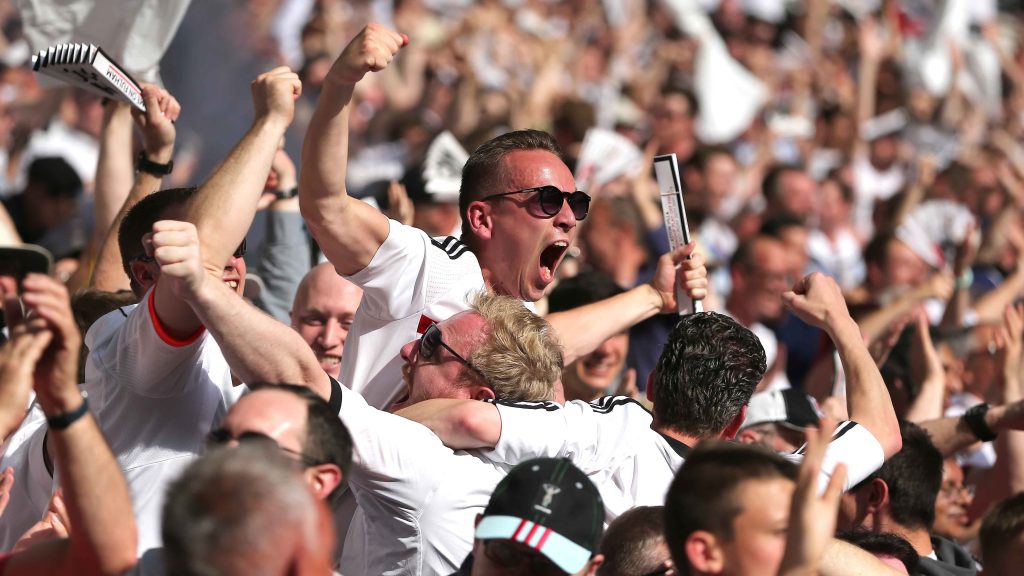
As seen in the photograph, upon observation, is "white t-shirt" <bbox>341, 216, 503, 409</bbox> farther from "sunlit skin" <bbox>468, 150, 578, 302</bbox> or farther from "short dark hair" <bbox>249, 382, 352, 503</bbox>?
"short dark hair" <bbox>249, 382, 352, 503</bbox>

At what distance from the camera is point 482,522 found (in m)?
2.93

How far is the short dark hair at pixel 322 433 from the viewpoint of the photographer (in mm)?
2803

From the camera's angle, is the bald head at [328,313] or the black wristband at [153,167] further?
the bald head at [328,313]

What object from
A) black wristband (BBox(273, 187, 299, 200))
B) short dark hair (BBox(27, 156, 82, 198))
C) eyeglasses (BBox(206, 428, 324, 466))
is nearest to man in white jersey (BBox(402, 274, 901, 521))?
eyeglasses (BBox(206, 428, 324, 466))

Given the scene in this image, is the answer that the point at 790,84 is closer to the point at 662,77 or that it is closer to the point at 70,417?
the point at 662,77

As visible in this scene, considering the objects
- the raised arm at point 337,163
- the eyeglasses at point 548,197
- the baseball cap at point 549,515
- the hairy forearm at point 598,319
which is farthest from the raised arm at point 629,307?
the baseball cap at point 549,515

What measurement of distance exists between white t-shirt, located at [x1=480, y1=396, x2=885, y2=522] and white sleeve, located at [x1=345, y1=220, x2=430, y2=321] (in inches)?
26.5

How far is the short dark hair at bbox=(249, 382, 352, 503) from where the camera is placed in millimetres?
2803

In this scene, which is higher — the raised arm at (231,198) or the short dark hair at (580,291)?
the raised arm at (231,198)

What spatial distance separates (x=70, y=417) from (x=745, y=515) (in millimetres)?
1313

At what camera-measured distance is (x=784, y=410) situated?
195 inches

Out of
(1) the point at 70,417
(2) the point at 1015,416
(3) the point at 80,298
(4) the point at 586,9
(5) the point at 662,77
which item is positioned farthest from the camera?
(4) the point at 586,9

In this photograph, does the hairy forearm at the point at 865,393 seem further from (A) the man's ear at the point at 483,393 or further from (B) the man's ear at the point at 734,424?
(A) the man's ear at the point at 483,393

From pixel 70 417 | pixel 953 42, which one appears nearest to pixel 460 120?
pixel 953 42
